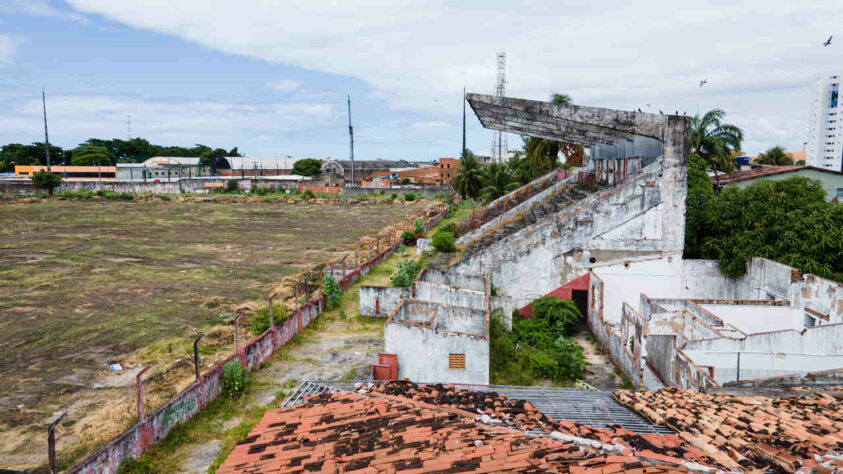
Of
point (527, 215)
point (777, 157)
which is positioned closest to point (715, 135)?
point (527, 215)

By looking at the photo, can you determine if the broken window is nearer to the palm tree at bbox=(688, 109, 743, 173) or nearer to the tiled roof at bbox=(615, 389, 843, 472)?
the tiled roof at bbox=(615, 389, 843, 472)

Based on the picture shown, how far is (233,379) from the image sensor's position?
44.5ft

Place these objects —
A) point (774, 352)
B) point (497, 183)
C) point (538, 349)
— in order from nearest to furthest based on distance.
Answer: point (774, 352) < point (538, 349) < point (497, 183)

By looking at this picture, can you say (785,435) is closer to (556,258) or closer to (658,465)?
(658,465)

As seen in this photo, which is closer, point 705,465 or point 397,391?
point 705,465

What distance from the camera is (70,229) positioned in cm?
4281

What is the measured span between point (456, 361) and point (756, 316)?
887 centimetres

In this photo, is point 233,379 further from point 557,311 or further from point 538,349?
point 557,311

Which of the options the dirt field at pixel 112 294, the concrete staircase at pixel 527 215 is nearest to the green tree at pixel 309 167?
the dirt field at pixel 112 294

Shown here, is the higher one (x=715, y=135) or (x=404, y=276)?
(x=715, y=135)

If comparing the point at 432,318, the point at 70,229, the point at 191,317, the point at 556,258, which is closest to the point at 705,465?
the point at 432,318

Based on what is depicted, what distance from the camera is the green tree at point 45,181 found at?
7206cm

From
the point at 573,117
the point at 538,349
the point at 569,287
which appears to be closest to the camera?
the point at 538,349

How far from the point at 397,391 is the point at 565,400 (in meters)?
3.31
